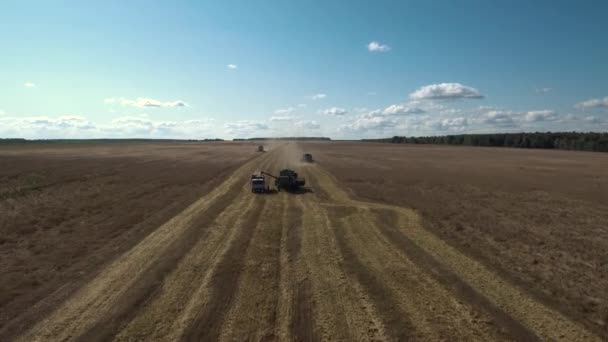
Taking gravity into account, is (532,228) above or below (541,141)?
below

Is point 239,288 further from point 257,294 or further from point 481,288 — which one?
point 481,288

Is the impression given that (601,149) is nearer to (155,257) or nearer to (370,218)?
(370,218)

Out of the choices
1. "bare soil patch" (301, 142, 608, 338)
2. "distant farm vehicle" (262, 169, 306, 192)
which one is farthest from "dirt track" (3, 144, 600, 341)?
"distant farm vehicle" (262, 169, 306, 192)

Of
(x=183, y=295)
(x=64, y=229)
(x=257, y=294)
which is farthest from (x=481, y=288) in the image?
(x=64, y=229)

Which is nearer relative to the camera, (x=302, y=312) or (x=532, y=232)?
(x=302, y=312)

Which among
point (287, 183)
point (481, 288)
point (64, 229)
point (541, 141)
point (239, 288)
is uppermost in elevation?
point (541, 141)

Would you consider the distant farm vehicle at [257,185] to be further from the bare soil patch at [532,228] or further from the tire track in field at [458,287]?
the tire track in field at [458,287]

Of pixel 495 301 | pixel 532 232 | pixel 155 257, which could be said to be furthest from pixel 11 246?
pixel 532 232
